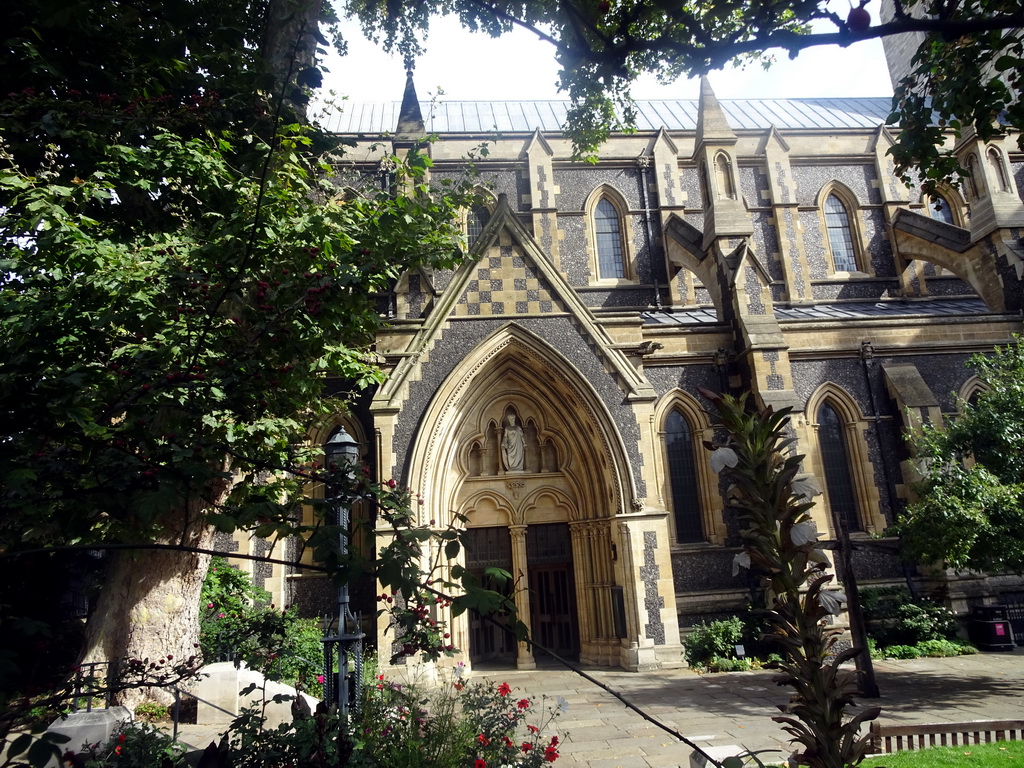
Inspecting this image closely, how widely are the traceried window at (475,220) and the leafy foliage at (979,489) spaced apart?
38.7 feet

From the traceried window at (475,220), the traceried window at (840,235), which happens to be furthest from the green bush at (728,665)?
the traceried window at (840,235)

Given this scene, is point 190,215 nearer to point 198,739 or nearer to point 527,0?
point 527,0

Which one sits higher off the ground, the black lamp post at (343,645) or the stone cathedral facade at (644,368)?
the stone cathedral facade at (644,368)

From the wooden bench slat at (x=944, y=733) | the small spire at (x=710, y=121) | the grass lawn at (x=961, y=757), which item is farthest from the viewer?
the small spire at (x=710, y=121)

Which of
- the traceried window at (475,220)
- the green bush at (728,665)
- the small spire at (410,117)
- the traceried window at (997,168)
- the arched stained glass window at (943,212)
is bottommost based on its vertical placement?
the green bush at (728,665)

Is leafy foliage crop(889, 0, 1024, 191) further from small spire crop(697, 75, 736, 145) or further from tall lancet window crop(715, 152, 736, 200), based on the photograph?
small spire crop(697, 75, 736, 145)

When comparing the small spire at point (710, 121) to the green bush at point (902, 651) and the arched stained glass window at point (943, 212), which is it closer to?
the arched stained glass window at point (943, 212)

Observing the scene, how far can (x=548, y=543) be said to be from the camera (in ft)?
44.1

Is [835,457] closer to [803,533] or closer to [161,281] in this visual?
[161,281]

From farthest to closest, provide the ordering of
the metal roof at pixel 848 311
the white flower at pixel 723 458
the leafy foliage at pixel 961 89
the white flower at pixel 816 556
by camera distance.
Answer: the metal roof at pixel 848 311
the leafy foliage at pixel 961 89
the white flower at pixel 723 458
the white flower at pixel 816 556

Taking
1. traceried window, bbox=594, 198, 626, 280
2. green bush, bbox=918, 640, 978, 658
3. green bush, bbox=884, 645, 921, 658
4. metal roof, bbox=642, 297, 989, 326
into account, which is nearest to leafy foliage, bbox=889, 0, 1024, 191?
metal roof, bbox=642, 297, 989, 326

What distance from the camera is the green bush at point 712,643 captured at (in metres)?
11.6

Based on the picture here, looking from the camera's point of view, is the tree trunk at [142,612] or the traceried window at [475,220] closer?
the tree trunk at [142,612]

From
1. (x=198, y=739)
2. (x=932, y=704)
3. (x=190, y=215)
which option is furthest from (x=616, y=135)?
(x=198, y=739)
